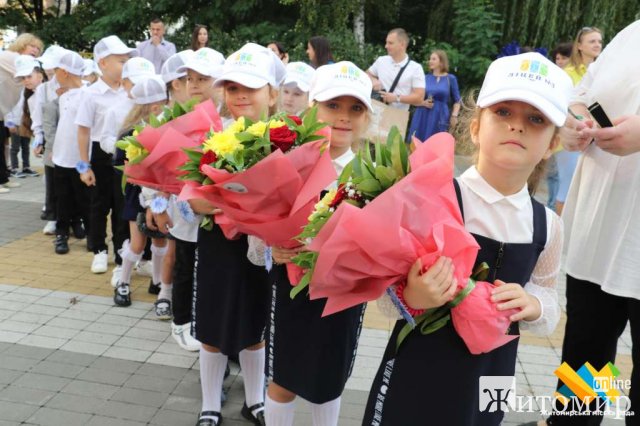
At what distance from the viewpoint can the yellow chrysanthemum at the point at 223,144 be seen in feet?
7.68

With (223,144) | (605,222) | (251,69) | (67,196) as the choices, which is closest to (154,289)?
(67,196)

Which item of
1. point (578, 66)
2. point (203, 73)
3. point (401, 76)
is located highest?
point (578, 66)

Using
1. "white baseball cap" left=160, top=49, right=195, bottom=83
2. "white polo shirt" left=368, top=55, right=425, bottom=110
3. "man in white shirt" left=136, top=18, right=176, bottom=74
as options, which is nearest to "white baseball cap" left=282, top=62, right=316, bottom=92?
"white baseball cap" left=160, top=49, right=195, bottom=83

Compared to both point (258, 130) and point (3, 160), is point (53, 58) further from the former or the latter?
point (258, 130)

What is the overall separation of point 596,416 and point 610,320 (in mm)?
499

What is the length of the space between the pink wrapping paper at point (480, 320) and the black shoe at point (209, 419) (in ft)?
6.23

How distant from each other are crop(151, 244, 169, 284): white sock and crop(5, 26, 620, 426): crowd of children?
0.09 feet

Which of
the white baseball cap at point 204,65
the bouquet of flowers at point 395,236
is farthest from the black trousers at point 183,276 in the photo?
the bouquet of flowers at point 395,236

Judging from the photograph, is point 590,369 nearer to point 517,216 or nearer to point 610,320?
point 610,320

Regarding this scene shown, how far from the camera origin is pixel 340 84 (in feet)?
9.23

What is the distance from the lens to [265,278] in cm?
321

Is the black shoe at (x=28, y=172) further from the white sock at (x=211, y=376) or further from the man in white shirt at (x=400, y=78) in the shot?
the white sock at (x=211, y=376)

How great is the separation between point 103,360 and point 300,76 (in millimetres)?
2694

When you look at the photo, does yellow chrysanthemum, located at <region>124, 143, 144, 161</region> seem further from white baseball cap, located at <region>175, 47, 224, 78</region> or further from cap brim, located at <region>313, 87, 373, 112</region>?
white baseball cap, located at <region>175, 47, 224, 78</region>
